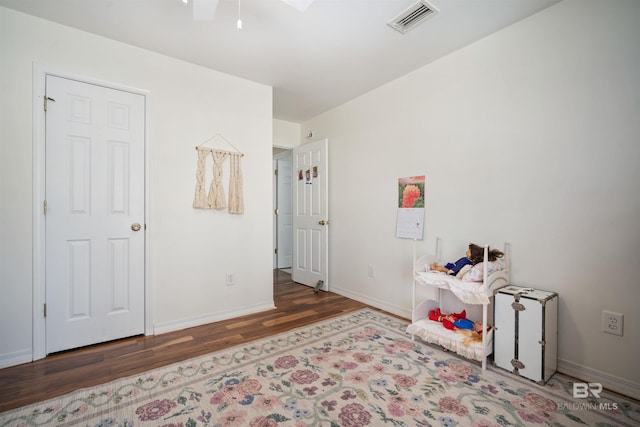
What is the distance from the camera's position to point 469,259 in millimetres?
2244

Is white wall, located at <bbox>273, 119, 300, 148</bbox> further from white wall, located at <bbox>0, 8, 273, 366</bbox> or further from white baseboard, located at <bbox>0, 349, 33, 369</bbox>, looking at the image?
white baseboard, located at <bbox>0, 349, 33, 369</bbox>

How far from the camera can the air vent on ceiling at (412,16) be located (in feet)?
6.44

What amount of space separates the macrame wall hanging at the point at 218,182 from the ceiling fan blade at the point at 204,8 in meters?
1.23

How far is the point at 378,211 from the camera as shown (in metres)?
3.30

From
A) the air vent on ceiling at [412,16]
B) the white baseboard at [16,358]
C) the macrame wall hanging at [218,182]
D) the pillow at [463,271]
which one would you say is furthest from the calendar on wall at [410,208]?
the white baseboard at [16,358]

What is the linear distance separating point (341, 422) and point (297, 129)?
3979 mm

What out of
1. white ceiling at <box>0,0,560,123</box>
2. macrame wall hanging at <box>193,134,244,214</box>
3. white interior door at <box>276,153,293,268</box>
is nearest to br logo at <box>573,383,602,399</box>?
white ceiling at <box>0,0,560,123</box>

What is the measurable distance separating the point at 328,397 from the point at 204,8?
2495 mm

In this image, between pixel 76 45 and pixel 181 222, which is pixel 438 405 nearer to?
pixel 181 222

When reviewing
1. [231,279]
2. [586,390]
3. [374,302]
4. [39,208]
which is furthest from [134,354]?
[586,390]

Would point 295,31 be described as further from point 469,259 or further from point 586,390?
point 586,390

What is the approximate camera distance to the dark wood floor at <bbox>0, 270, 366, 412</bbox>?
1798 mm

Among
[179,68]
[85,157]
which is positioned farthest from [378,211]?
[85,157]

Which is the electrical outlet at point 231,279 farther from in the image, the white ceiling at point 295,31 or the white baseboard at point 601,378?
the white baseboard at point 601,378
